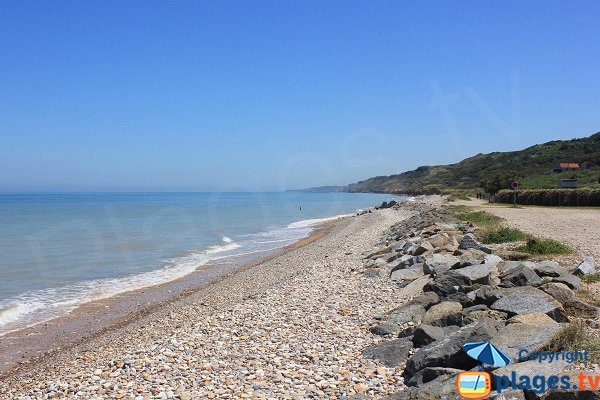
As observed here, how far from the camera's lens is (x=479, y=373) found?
489 cm

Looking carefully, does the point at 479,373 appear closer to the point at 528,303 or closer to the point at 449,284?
the point at 528,303

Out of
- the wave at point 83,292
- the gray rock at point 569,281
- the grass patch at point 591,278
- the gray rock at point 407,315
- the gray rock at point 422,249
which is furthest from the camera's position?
the gray rock at point 422,249

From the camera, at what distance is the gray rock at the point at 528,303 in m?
6.58

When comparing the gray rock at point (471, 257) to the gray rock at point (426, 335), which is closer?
the gray rock at point (426, 335)

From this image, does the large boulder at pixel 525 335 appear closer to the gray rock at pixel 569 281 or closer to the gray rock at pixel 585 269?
the gray rock at pixel 569 281

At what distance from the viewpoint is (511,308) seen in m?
6.90

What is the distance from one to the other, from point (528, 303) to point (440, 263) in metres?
4.67

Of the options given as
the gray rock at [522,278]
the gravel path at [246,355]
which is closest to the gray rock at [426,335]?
the gravel path at [246,355]

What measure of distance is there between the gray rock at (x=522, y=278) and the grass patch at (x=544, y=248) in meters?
4.62

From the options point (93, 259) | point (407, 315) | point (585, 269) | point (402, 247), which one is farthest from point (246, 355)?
point (93, 259)

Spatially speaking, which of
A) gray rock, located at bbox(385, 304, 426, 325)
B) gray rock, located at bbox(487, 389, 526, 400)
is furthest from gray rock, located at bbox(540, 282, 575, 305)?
gray rock, located at bbox(487, 389, 526, 400)

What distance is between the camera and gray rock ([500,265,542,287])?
849 centimetres

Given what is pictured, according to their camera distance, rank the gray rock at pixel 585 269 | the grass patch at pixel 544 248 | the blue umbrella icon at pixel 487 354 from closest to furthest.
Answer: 1. the blue umbrella icon at pixel 487 354
2. the gray rock at pixel 585 269
3. the grass patch at pixel 544 248

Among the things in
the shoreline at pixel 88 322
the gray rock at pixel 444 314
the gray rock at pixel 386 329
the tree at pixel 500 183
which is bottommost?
the shoreline at pixel 88 322
